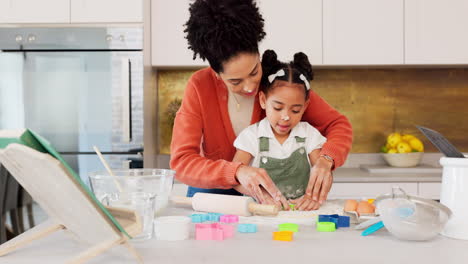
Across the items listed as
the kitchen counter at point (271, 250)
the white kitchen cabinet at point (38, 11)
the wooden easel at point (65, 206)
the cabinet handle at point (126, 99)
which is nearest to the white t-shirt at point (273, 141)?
the kitchen counter at point (271, 250)

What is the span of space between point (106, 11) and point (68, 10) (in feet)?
0.66

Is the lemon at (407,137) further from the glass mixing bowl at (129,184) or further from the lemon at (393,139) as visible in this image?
the glass mixing bowl at (129,184)

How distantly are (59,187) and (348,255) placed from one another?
49cm

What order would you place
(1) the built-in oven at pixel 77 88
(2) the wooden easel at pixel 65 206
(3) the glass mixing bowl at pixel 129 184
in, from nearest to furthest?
(2) the wooden easel at pixel 65 206 < (3) the glass mixing bowl at pixel 129 184 < (1) the built-in oven at pixel 77 88

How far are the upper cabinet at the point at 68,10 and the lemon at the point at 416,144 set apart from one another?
1767mm

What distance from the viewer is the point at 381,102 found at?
3.27 metres

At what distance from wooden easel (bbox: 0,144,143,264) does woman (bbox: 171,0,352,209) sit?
22.3 inches

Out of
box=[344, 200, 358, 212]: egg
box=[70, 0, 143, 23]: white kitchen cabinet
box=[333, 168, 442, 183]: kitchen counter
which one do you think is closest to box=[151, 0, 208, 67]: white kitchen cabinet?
box=[70, 0, 143, 23]: white kitchen cabinet

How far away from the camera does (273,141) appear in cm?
179

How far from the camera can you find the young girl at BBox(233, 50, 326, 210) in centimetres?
171

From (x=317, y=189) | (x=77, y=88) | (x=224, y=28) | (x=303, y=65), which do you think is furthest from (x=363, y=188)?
(x=77, y=88)

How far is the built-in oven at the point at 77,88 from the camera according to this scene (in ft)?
8.69

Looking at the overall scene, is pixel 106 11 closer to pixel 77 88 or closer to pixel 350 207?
pixel 77 88

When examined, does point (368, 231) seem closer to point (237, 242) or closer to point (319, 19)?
point (237, 242)
